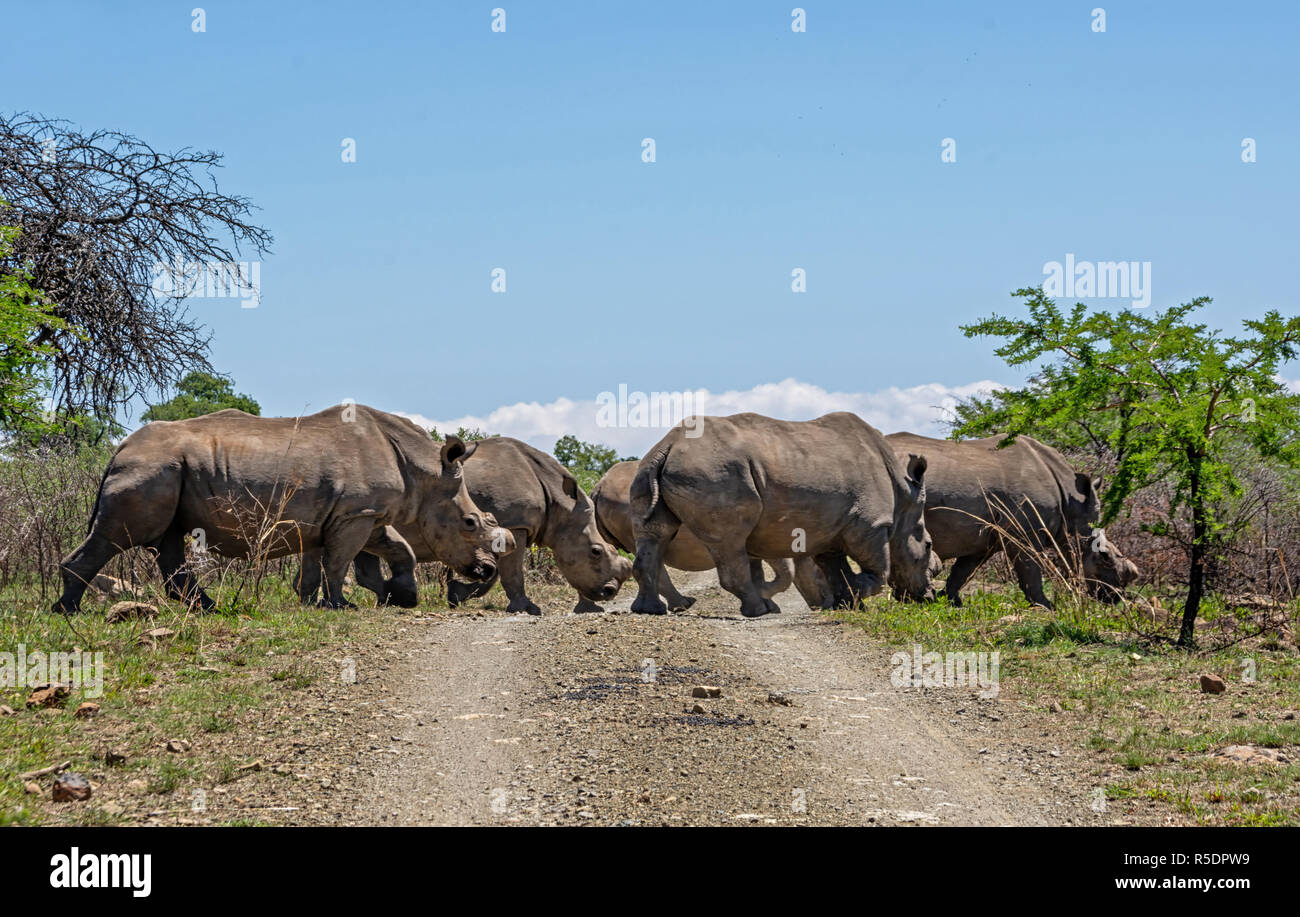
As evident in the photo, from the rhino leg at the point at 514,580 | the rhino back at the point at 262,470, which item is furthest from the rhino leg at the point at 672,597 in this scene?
the rhino back at the point at 262,470

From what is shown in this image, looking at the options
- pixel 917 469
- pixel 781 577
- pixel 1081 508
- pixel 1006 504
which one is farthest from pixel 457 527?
pixel 1081 508

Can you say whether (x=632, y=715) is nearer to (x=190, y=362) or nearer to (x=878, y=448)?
(x=878, y=448)

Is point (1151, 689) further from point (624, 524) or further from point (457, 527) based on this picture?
point (624, 524)

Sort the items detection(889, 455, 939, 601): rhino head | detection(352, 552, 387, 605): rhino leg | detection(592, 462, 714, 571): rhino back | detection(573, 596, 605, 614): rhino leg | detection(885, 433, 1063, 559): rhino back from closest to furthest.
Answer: detection(889, 455, 939, 601): rhino head < detection(352, 552, 387, 605): rhino leg < detection(592, 462, 714, 571): rhino back < detection(885, 433, 1063, 559): rhino back < detection(573, 596, 605, 614): rhino leg

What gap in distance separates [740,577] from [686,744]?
7495 millimetres

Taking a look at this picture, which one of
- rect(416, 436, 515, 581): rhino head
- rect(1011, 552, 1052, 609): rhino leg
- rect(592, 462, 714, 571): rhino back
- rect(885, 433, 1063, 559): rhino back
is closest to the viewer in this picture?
rect(416, 436, 515, 581): rhino head

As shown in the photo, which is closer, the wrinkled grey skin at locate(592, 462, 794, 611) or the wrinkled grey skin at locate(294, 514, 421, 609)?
the wrinkled grey skin at locate(294, 514, 421, 609)

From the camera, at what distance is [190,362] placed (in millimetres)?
17484

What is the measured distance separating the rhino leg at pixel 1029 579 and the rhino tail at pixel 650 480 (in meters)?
4.77

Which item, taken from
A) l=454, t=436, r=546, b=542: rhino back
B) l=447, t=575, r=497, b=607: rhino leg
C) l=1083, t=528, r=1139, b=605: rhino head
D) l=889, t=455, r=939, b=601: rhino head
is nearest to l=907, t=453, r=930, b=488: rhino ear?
l=889, t=455, r=939, b=601: rhino head

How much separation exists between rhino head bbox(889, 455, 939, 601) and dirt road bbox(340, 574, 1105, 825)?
4.46 m

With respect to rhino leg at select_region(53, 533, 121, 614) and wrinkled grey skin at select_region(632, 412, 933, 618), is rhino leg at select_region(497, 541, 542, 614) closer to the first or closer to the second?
wrinkled grey skin at select_region(632, 412, 933, 618)

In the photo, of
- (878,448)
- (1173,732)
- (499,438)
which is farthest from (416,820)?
(499,438)

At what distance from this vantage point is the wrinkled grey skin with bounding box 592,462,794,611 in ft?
53.9
